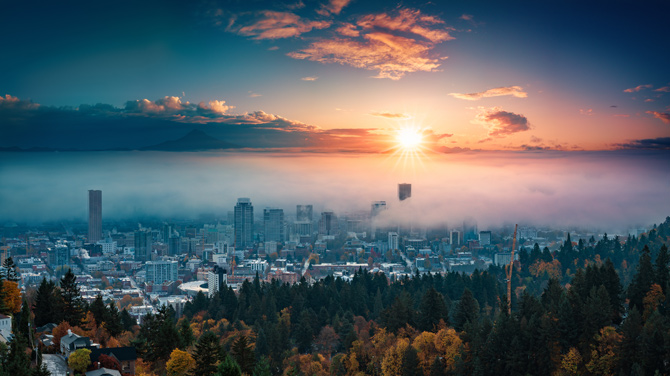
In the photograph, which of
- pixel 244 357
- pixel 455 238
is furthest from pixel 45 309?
pixel 455 238

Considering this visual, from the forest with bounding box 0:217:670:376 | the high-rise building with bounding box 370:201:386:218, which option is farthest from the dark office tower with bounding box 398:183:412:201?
the forest with bounding box 0:217:670:376

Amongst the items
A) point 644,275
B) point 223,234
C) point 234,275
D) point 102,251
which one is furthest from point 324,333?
point 223,234

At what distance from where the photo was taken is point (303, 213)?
9056 cm

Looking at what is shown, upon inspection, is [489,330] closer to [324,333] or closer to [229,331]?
[324,333]

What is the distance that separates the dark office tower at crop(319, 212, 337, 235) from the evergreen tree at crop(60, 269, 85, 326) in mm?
69322

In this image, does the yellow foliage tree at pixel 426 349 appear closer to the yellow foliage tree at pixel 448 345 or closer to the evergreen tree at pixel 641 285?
the yellow foliage tree at pixel 448 345

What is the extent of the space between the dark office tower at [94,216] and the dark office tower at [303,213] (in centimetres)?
2525

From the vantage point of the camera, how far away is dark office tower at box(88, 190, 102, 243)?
7706 centimetres

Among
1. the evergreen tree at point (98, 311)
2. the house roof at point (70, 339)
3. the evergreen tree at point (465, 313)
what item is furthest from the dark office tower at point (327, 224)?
the house roof at point (70, 339)

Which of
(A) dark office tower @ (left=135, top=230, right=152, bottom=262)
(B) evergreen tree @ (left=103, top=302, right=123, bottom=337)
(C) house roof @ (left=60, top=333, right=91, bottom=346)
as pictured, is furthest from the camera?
(A) dark office tower @ (left=135, top=230, right=152, bottom=262)

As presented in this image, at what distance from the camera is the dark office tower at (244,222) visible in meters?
82.4

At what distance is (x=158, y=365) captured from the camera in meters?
14.7

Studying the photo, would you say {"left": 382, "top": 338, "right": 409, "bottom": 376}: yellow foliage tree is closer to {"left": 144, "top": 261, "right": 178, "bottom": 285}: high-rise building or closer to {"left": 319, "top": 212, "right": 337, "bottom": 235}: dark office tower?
{"left": 144, "top": 261, "right": 178, "bottom": 285}: high-rise building

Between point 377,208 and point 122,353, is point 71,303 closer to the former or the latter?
point 122,353
